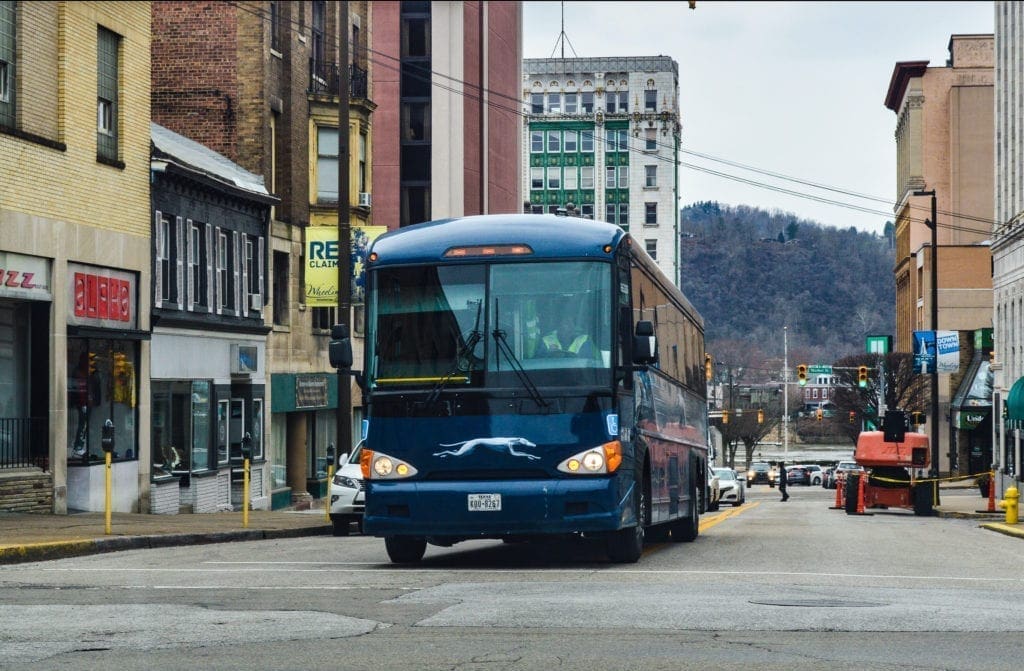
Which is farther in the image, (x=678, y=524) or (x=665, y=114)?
(x=665, y=114)

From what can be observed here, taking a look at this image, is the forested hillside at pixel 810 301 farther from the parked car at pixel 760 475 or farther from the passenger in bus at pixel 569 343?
the passenger in bus at pixel 569 343

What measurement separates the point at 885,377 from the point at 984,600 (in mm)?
86155

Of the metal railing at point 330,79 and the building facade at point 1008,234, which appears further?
the building facade at point 1008,234

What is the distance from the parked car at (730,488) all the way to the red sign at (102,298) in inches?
1130

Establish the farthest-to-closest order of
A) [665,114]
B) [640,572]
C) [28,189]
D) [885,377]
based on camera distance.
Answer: [665,114]
[885,377]
[28,189]
[640,572]

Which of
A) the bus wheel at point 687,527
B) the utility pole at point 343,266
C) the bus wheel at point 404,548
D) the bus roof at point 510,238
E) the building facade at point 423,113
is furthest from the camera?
the building facade at point 423,113

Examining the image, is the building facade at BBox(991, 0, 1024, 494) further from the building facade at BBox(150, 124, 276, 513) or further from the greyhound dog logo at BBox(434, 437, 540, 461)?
the greyhound dog logo at BBox(434, 437, 540, 461)

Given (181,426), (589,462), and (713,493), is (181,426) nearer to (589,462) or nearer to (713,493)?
(589,462)

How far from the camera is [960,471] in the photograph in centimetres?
8694

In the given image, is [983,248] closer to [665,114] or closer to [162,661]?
[665,114]

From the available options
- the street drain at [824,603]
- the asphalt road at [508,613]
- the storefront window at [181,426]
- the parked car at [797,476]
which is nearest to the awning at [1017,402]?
the storefront window at [181,426]

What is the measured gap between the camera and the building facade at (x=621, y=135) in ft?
477

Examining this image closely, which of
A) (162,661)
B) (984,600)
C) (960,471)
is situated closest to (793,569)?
(984,600)

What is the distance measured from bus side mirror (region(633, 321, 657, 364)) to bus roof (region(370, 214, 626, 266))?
0.91 meters
